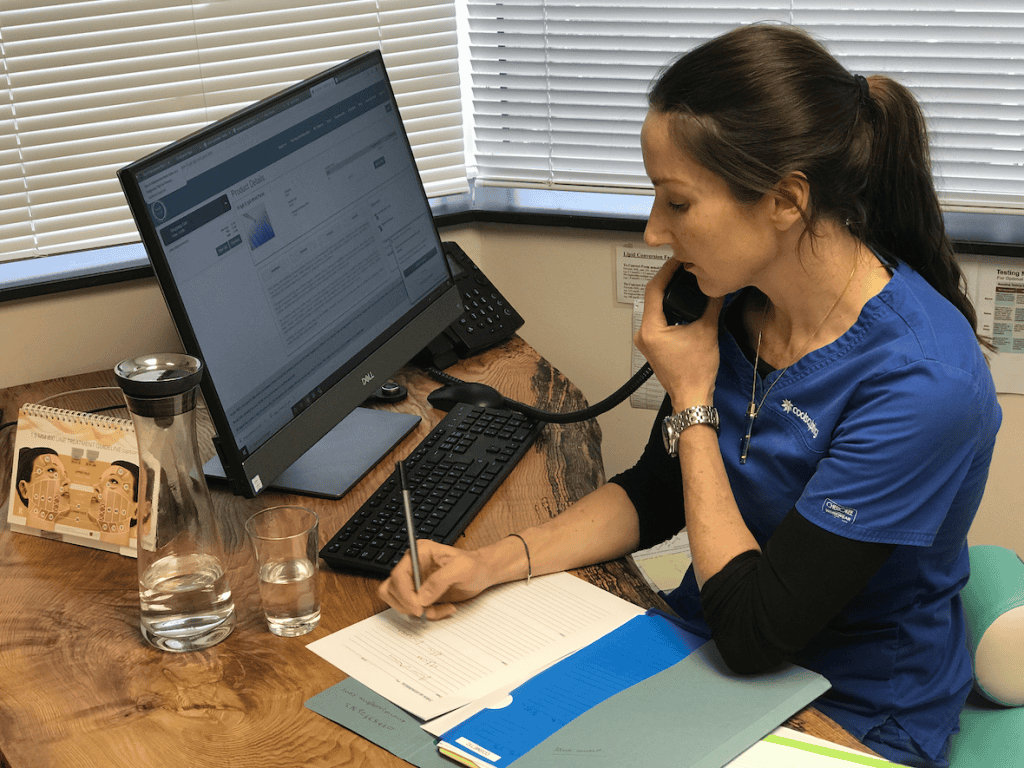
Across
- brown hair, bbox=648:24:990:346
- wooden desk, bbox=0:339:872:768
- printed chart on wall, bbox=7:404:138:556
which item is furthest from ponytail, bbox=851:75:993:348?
printed chart on wall, bbox=7:404:138:556

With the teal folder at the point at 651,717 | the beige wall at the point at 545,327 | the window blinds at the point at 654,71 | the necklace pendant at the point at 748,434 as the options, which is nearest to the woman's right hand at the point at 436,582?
the teal folder at the point at 651,717

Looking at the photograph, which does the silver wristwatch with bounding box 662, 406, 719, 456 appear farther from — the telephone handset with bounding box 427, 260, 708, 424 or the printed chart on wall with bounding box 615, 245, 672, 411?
the printed chart on wall with bounding box 615, 245, 672, 411

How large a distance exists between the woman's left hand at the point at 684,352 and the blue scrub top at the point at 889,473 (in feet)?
0.12

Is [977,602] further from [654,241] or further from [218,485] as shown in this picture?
[218,485]

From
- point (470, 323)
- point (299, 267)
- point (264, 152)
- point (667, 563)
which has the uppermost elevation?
point (264, 152)

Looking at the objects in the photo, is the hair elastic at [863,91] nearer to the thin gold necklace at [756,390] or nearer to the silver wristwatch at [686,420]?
the thin gold necklace at [756,390]

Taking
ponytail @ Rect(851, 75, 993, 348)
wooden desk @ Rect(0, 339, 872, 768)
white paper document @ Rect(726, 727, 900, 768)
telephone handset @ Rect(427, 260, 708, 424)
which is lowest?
white paper document @ Rect(726, 727, 900, 768)

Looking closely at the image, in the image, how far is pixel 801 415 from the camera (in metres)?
1.12

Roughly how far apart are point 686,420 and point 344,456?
518mm

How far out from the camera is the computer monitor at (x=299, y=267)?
3.60 ft

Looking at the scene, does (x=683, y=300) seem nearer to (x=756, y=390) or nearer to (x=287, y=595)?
(x=756, y=390)

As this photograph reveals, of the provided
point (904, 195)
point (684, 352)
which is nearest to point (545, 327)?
point (684, 352)

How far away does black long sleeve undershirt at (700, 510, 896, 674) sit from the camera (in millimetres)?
979

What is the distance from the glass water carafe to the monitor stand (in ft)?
0.97
